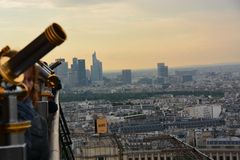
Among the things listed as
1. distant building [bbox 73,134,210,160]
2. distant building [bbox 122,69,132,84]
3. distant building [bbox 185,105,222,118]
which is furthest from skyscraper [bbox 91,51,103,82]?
distant building [bbox 73,134,210,160]

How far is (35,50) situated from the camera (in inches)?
23.7

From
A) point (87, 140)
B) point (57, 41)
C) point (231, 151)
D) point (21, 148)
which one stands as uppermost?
point (57, 41)

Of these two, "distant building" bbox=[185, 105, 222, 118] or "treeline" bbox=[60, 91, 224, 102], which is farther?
"treeline" bbox=[60, 91, 224, 102]

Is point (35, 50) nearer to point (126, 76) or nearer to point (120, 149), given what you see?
point (120, 149)

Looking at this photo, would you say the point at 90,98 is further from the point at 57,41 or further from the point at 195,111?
the point at 57,41

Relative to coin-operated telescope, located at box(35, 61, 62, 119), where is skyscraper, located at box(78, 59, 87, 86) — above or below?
above

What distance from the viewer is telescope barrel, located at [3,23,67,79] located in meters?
0.59

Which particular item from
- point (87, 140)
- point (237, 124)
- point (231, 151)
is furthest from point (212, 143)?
point (87, 140)

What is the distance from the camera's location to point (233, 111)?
2936cm

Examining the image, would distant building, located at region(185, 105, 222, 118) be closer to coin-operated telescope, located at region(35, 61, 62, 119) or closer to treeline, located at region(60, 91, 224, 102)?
treeline, located at region(60, 91, 224, 102)

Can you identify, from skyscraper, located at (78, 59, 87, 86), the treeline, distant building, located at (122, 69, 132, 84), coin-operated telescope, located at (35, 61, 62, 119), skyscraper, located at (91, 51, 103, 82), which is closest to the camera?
coin-operated telescope, located at (35, 61, 62, 119)

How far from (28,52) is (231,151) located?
14.6 meters

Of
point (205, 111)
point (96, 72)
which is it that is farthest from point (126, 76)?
point (205, 111)

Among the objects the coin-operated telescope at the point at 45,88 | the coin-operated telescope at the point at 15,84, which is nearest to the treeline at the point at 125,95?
the coin-operated telescope at the point at 45,88
